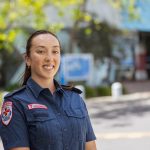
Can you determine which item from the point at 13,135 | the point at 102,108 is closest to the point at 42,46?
the point at 13,135

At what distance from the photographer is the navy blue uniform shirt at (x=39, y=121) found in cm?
228

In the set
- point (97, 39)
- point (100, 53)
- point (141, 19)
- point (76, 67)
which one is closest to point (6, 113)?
point (76, 67)

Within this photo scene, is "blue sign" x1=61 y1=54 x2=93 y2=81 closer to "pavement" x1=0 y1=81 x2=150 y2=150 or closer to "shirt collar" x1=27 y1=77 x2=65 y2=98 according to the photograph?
"pavement" x1=0 y1=81 x2=150 y2=150

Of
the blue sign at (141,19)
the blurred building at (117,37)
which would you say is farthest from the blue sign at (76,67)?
the blue sign at (141,19)

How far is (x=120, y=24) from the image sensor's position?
26.1 meters

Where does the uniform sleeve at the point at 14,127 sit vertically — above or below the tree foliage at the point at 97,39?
below

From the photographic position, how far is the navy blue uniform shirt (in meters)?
2.28

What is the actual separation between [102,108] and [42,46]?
42.6 feet

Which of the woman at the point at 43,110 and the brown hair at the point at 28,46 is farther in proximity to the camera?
the brown hair at the point at 28,46

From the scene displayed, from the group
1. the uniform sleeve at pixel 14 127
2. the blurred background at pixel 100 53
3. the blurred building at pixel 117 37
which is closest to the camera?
the uniform sleeve at pixel 14 127

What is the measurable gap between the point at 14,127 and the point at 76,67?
1638 centimetres

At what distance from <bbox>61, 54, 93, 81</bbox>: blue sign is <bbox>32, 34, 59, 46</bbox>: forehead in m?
15.6

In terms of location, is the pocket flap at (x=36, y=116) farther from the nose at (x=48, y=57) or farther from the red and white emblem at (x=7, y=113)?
the nose at (x=48, y=57)

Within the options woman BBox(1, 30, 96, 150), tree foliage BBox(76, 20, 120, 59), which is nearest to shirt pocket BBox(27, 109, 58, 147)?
woman BBox(1, 30, 96, 150)
